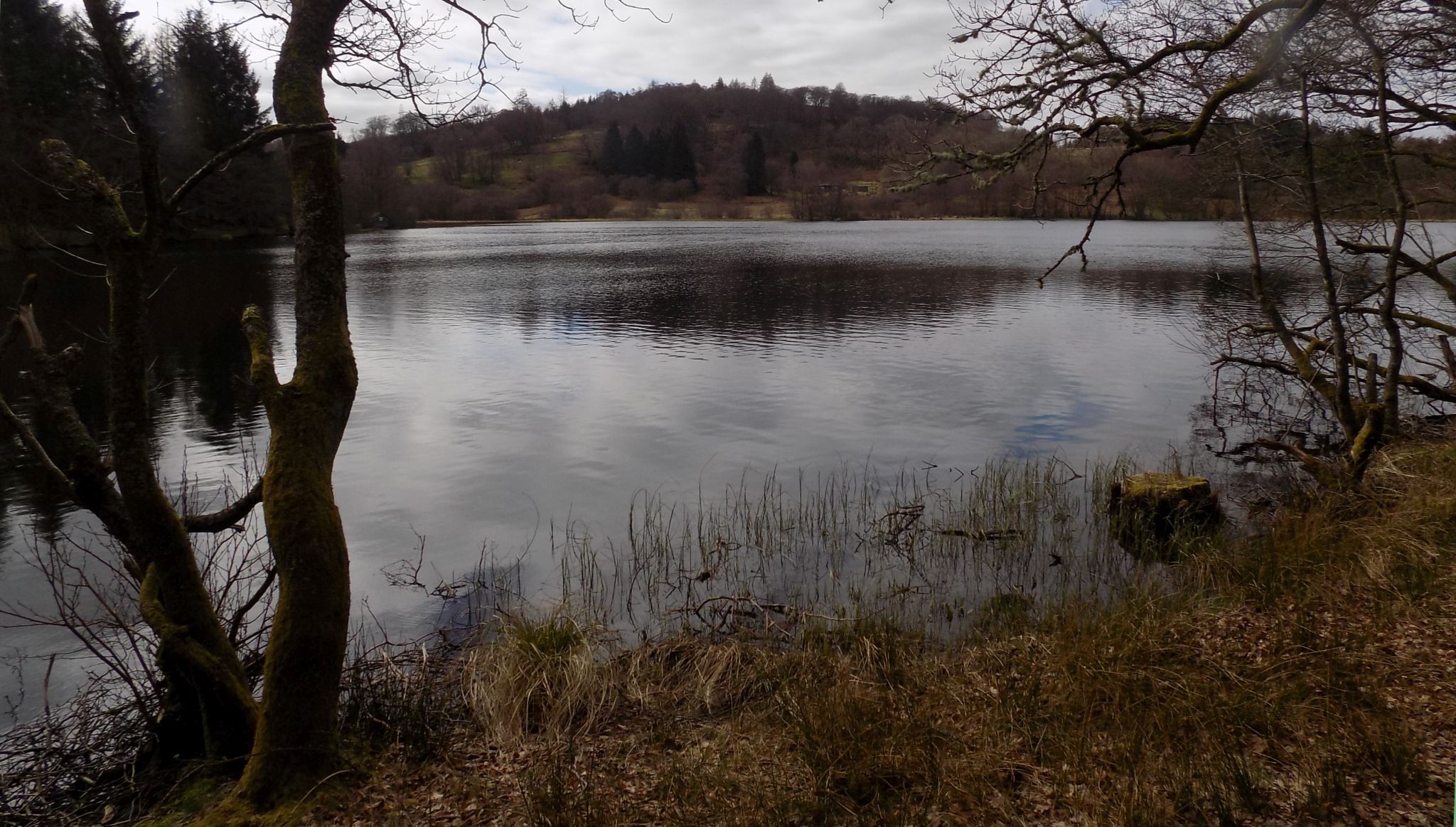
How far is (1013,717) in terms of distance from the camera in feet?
16.5

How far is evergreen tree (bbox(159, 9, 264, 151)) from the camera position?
61938 millimetres

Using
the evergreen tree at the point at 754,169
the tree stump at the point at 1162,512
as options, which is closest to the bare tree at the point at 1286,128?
the tree stump at the point at 1162,512

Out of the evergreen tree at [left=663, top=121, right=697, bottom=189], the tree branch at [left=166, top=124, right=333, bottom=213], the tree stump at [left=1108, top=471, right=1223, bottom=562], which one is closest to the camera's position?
the tree branch at [left=166, top=124, right=333, bottom=213]

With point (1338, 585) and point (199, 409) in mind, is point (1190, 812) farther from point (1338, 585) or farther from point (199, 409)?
point (199, 409)

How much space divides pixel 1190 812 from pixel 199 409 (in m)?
18.9

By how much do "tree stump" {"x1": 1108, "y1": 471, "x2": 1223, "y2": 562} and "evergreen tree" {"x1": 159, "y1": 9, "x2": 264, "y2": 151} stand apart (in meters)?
64.3

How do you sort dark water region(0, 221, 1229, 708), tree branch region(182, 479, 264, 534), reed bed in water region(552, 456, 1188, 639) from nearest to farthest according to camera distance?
tree branch region(182, 479, 264, 534) < reed bed in water region(552, 456, 1188, 639) < dark water region(0, 221, 1229, 708)

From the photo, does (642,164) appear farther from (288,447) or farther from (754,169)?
(288,447)

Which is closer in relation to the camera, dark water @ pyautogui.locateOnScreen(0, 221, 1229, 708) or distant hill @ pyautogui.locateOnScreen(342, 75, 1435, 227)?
dark water @ pyautogui.locateOnScreen(0, 221, 1229, 708)

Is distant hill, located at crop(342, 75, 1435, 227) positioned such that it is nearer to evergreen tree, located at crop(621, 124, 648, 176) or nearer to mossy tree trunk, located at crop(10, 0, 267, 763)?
evergreen tree, located at crop(621, 124, 648, 176)

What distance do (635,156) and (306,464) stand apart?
451ft

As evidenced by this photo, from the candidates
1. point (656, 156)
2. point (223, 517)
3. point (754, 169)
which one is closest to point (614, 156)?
point (656, 156)

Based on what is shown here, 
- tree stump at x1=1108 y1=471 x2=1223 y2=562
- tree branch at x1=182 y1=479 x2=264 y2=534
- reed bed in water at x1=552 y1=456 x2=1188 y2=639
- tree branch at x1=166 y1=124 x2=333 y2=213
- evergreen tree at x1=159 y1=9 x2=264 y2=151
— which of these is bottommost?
reed bed in water at x1=552 y1=456 x2=1188 y2=639

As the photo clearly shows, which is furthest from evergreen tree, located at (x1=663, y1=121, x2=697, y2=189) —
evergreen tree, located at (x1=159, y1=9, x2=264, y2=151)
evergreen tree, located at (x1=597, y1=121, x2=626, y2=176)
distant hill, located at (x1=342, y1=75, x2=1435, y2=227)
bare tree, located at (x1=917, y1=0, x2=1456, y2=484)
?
bare tree, located at (x1=917, y1=0, x2=1456, y2=484)
